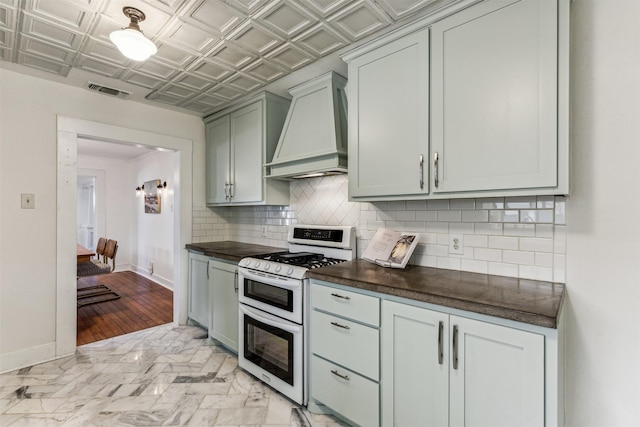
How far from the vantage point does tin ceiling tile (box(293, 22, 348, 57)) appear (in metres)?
1.85

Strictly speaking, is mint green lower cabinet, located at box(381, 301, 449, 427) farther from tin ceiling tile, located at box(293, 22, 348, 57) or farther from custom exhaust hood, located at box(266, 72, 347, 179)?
tin ceiling tile, located at box(293, 22, 348, 57)

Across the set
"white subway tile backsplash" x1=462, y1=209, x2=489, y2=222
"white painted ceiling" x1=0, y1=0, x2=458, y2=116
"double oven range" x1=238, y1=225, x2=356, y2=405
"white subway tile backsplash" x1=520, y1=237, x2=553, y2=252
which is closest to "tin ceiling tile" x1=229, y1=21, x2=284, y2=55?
"white painted ceiling" x1=0, y1=0, x2=458, y2=116

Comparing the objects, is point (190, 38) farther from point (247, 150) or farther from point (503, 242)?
point (503, 242)

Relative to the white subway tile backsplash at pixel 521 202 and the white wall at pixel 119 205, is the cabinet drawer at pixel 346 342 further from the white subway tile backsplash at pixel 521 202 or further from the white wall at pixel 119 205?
the white wall at pixel 119 205

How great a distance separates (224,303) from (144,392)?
82cm

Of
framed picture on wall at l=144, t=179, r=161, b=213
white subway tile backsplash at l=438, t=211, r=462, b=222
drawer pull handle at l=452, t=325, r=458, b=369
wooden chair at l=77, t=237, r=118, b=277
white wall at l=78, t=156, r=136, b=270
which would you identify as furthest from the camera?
white wall at l=78, t=156, r=136, b=270

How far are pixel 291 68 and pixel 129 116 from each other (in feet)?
5.87

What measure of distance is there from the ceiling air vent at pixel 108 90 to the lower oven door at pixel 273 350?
2227 mm

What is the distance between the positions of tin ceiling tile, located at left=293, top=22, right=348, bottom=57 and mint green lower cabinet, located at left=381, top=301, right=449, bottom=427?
163 centimetres

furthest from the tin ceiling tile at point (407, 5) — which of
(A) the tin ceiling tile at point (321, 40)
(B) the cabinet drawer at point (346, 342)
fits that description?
(B) the cabinet drawer at point (346, 342)

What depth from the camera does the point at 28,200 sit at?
245 cm

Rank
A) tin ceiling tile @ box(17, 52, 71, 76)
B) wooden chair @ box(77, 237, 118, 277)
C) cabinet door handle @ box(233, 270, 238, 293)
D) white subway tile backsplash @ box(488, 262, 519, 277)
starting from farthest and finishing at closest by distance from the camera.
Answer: wooden chair @ box(77, 237, 118, 277) < cabinet door handle @ box(233, 270, 238, 293) < tin ceiling tile @ box(17, 52, 71, 76) < white subway tile backsplash @ box(488, 262, 519, 277)

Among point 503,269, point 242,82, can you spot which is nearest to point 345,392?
point 503,269

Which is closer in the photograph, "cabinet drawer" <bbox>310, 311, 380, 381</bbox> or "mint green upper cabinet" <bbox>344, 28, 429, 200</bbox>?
"cabinet drawer" <bbox>310, 311, 380, 381</bbox>
